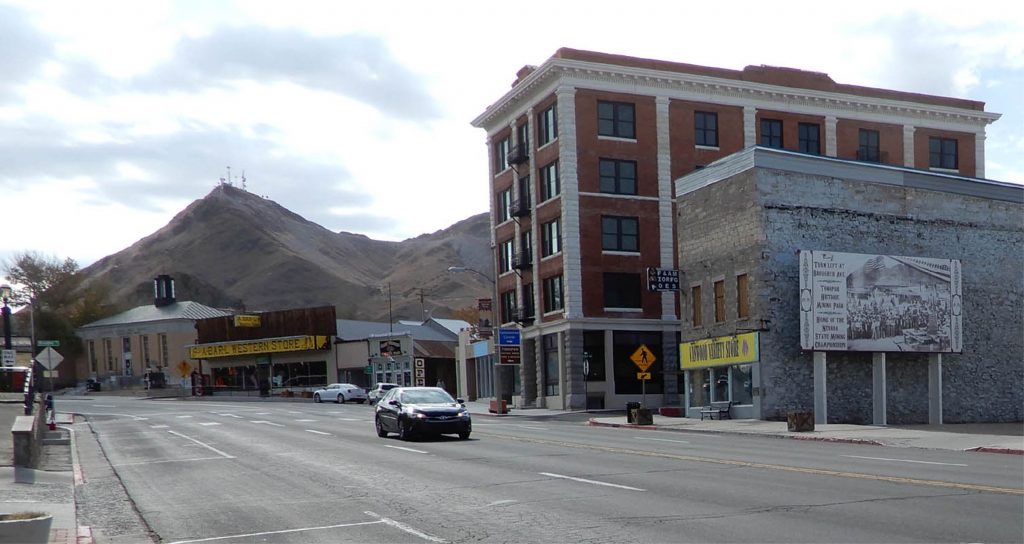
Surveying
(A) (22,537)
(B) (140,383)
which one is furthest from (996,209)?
(B) (140,383)

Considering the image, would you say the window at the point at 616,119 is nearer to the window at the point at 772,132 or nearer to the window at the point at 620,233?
the window at the point at 620,233

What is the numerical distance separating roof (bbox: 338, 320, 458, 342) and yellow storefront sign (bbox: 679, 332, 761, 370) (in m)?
39.8

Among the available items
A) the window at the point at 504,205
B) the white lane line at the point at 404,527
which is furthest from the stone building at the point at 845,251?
the white lane line at the point at 404,527

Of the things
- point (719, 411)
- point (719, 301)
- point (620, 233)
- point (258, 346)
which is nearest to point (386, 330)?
point (258, 346)

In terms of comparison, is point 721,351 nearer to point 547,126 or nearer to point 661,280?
point 661,280

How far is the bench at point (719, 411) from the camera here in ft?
132

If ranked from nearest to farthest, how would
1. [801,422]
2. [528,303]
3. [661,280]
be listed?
1. [801,422]
2. [661,280]
3. [528,303]

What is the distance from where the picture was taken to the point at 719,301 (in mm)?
41469

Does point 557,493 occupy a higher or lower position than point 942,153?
lower

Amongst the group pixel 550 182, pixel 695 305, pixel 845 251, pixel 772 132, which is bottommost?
pixel 695 305

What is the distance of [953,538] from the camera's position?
378 inches

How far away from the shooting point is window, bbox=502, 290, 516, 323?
62.9 metres

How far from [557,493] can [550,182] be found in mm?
43740

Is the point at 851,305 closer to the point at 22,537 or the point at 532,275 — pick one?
the point at 532,275
